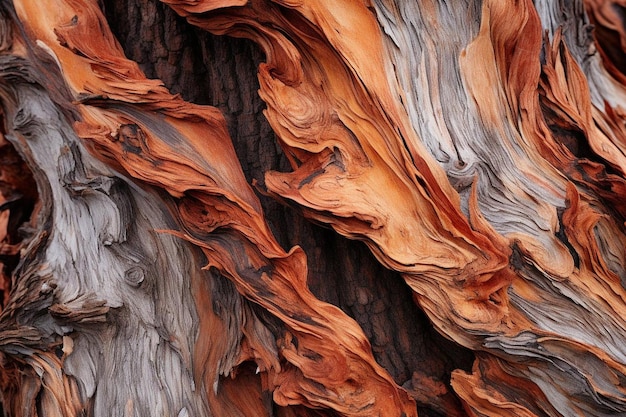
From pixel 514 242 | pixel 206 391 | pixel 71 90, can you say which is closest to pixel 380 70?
pixel 514 242

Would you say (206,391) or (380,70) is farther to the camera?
(206,391)

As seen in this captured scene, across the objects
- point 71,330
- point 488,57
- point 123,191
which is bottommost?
point 71,330

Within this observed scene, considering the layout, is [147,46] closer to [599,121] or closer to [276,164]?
[276,164]

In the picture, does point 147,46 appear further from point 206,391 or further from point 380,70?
point 206,391

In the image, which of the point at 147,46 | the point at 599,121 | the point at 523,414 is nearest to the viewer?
the point at 523,414

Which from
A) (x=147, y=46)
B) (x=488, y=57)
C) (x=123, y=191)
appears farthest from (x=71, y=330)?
(x=488, y=57)

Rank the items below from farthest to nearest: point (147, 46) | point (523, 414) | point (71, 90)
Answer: point (147, 46), point (71, 90), point (523, 414)

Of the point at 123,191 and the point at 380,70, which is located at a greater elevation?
the point at 380,70
